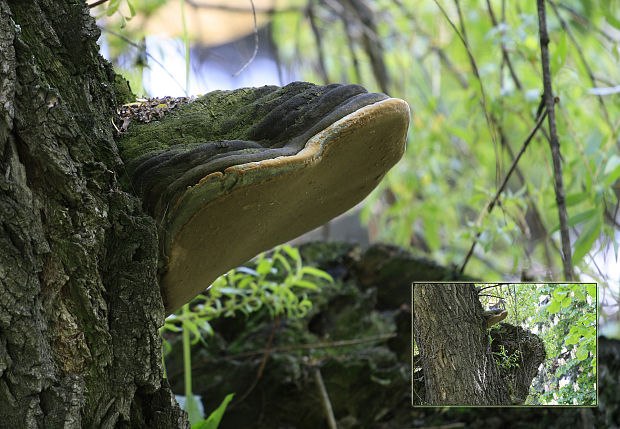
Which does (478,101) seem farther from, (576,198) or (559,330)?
(559,330)

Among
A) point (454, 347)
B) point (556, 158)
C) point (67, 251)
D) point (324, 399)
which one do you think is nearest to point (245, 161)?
point (67, 251)

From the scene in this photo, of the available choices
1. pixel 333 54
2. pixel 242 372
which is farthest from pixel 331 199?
pixel 333 54

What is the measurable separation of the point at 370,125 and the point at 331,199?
15cm

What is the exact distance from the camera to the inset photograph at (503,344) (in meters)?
0.71

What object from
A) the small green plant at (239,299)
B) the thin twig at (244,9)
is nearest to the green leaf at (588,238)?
the small green plant at (239,299)

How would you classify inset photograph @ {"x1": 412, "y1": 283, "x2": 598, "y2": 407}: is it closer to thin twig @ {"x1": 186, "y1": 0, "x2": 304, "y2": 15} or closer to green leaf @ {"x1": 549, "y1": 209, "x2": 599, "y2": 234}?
green leaf @ {"x1": 549, "y1": 209, "x2": 599, "y2": 234}

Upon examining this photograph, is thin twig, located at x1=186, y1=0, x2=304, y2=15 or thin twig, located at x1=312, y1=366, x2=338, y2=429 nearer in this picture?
thin twig, located at x1=312, y1=366, x2=338, y2=429

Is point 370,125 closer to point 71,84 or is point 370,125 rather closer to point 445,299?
point 445,299

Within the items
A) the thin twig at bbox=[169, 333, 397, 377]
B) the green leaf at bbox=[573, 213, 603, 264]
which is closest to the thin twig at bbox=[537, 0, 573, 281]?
the green leaf at bbox=[573, 213, 603, 264]

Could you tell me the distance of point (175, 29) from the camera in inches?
73.9

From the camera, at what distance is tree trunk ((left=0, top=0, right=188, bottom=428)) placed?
1.92 ft

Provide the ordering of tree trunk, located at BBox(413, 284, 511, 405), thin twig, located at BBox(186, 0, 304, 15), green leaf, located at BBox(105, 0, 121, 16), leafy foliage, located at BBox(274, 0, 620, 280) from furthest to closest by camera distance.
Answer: thin twig, located at BBox(186, 0, 304, 15) → leafy foliage, located at BBox(274, 0, 620, 280) → green leaf, located at BBox(105, 0, 121, 16) → tree trunk, located at BBox(413, 284, 511, 405)

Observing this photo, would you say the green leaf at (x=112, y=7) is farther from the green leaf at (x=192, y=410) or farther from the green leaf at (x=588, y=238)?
the green leaf at (x=588, y=238)

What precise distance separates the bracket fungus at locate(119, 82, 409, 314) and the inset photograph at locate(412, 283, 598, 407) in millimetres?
195
